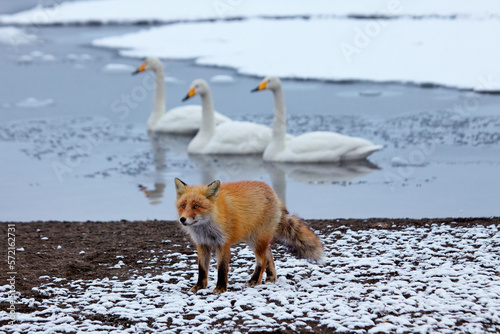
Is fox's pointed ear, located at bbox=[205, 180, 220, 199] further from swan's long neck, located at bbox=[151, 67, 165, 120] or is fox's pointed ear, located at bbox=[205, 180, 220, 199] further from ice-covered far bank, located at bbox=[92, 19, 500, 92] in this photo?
ice-covered far bank, located at bbox=[92, 19, 500, 92]

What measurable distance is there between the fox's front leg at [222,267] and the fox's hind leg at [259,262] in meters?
0.25

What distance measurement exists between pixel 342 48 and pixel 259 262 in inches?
610

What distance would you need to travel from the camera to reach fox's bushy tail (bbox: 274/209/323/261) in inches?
204

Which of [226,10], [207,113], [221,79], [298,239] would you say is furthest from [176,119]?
[226,10]

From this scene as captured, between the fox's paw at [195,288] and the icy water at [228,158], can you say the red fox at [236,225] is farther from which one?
the icy water at [228,158]

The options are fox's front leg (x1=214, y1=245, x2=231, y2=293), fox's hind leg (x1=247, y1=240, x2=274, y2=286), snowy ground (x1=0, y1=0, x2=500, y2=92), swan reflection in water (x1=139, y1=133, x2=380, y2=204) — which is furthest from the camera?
snowy ground (x1=0, y1=0, x2=500, y2=92)

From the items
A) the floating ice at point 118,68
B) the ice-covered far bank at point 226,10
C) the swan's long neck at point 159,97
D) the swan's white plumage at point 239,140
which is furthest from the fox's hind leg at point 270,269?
the ice-covered far bank at point 226,10

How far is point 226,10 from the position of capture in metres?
29.5

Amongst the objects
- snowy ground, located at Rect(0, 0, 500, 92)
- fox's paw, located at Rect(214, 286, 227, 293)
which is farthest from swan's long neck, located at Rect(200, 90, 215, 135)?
fox's paw, located at Rect(214, 286, 227, 293)

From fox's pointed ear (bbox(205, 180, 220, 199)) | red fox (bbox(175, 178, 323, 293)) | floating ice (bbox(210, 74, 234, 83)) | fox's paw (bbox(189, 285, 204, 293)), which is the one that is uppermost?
floating ice (bbox(210, 74, 234, 83))

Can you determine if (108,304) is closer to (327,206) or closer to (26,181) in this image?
(327,206)

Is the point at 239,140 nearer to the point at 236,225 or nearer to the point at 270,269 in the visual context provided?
the point at 270,269

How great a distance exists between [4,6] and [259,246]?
2947 centimetres

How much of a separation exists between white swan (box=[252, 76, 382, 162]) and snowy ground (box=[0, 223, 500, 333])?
14.5 ft
